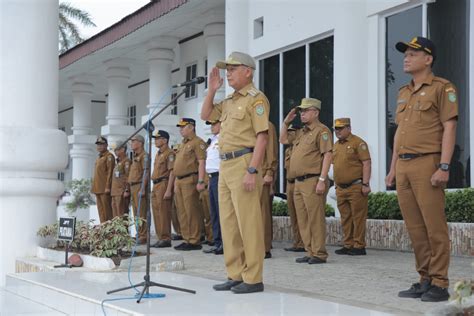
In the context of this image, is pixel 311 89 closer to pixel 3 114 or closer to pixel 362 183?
Result: pixel 362 183

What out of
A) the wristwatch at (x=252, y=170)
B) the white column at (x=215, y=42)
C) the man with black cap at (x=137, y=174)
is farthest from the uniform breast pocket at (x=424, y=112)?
the white column at (x=215, y=42)

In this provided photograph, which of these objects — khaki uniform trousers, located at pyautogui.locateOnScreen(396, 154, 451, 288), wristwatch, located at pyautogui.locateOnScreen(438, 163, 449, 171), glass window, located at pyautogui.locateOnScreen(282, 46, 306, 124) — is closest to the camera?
wristwatch, located at pyautogui.locateOnScreen(438, 163, 449, 171)

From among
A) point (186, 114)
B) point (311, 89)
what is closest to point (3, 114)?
point (311, 89)

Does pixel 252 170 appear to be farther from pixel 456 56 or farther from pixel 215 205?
pixel 456 56

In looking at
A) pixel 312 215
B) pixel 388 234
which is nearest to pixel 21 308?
pixel 312 215

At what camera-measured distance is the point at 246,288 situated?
18.2ft

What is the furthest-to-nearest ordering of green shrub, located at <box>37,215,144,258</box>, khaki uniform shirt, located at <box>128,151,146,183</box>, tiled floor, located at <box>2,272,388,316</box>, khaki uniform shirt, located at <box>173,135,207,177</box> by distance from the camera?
1. khaki uniform shirt, located at <box>128,151,146,183</box>
2. khaki uniform shirt, located at <box>173,135,207,177</box>
3. green shrub, located at <box>37,215,144,258</box>
4. tiled floor, located at <box>2,272,388,316</box>

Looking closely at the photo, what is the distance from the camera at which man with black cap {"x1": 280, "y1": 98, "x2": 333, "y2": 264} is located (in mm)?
7836

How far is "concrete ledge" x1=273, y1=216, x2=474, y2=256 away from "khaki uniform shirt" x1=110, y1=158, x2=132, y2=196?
2.93 metres

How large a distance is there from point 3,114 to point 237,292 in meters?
4.94

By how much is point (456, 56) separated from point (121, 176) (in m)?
6.36

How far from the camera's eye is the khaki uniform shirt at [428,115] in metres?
5.15

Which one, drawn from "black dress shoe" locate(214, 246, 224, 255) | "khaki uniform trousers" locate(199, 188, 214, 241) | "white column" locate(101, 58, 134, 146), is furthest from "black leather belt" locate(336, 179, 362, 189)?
"white column" locate(101, 58, 134, 146)

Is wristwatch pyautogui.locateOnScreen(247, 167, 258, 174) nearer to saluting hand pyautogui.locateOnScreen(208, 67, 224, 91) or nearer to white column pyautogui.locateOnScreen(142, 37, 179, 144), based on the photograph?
saluting hand pyautogui.locateOnScreen(208, 67, 224, 91)
